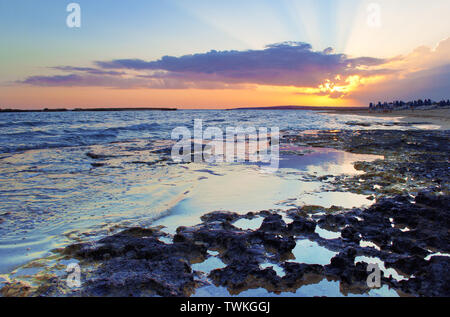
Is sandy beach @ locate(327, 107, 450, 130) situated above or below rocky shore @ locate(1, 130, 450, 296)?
above

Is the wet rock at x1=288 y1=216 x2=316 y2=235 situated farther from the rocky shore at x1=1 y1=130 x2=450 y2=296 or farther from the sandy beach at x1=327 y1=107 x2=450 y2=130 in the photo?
the sandy beach at x1=327 y1=107 x2=450 y2=130

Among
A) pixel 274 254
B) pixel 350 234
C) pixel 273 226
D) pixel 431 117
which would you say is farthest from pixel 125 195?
pixel 431 117

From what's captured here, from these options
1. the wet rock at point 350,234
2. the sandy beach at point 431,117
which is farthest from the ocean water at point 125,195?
the sandy beach at point 431,117

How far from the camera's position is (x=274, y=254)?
389 cm

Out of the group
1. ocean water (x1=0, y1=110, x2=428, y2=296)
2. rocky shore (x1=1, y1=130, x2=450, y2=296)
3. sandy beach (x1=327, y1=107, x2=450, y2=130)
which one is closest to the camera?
rocky shore (x1=1, y1=130, x2=450, y2=296)

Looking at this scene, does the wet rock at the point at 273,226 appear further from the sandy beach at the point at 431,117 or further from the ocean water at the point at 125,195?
the sandy beach at the point at 431,117

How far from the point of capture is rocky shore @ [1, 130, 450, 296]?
10.2 feet

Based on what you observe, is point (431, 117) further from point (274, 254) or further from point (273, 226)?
point (274, 254)

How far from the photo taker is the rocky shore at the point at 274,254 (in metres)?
3.12

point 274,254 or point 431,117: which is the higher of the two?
point 431,117

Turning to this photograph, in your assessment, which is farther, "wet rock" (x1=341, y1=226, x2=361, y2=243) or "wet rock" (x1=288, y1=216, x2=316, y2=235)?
"wet rock" (x1=288, y1=216, x2=316, y2=235)

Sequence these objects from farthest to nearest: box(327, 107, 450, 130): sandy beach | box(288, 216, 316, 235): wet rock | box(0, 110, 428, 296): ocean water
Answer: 1. box(327, 107, 450, 130): sandy beach
2. box(0, 110, 428, 296): ocean water
3. box(288, 216, 316, 235): wet rock

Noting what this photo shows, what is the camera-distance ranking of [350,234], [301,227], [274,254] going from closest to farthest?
1. [274,254]
2. [350,234]
3. [301,227]

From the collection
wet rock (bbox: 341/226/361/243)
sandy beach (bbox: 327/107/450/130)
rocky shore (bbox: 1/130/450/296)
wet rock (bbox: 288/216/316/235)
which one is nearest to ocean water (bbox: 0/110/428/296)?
rocky shore (bbox: 1/130/450/296)
